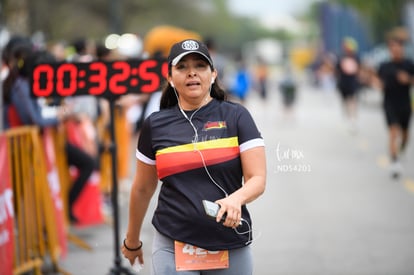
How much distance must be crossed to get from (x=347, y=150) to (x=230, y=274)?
12.7 m

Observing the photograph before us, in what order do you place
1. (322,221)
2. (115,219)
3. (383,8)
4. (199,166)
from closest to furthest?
→ (199,166), (115,219), (322,221), (383,8)

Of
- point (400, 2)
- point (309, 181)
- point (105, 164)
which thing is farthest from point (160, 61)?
point (400, 2)

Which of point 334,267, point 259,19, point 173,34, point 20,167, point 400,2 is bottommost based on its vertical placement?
point 334,267

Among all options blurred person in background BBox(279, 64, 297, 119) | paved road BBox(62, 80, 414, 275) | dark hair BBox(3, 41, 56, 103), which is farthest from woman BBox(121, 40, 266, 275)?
blurred person in background BBox(279, 64, 297, 119)

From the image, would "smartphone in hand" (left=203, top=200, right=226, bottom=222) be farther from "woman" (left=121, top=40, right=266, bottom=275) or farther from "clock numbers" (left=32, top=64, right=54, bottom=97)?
"clock numbers" (left=32, top=64, right=54, bottom=97)

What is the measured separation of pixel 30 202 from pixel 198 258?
3502 millimetres

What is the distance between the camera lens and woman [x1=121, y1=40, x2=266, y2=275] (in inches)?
146

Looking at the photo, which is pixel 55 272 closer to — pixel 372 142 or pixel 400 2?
pixel 372 142

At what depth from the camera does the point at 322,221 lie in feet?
29.8

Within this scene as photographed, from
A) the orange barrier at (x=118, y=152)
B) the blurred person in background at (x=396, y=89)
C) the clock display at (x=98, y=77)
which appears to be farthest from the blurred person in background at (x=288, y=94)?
the clock display at (x=98, y=77)

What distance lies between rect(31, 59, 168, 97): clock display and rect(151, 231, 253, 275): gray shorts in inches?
107

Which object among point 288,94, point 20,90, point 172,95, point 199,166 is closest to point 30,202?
point 20,90

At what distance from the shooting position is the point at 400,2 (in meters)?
39.9

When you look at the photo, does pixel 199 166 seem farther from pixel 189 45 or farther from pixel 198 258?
pixel 189 45
